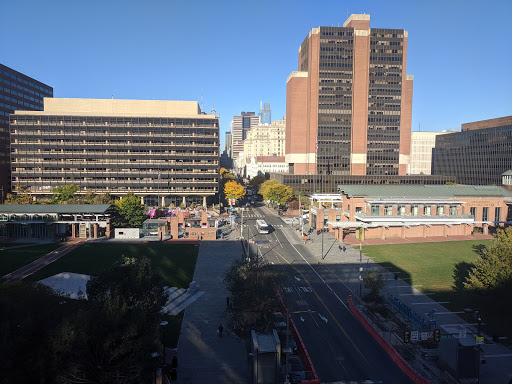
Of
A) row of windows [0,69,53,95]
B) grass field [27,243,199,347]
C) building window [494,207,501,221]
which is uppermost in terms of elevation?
row of windows [0,69,53,95]

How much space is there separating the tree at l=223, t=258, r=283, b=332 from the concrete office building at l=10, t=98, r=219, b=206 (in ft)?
272

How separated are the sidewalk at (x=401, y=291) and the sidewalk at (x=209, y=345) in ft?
50.6

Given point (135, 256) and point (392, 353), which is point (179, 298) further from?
point (392, 353)

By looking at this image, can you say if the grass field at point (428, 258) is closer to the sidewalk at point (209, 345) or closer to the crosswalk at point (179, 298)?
the sidewalk at point (209, 345)

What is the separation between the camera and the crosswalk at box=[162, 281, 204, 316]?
41138 millimetres

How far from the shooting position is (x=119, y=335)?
72.3 feet

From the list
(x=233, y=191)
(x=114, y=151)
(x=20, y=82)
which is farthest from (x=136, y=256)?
(x=20, y=82)

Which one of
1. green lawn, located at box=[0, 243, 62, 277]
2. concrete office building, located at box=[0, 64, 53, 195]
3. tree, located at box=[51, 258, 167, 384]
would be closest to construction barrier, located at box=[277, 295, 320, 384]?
tree, located at box=[51, 258, 167, 384]

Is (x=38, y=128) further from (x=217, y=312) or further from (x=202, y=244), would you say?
Result: (x=217, y=312)

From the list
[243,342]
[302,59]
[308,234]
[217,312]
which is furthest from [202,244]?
[302,59]

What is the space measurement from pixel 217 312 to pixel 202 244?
3344 cm

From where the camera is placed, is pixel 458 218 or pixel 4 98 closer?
pixel 458 218

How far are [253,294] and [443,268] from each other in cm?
3796

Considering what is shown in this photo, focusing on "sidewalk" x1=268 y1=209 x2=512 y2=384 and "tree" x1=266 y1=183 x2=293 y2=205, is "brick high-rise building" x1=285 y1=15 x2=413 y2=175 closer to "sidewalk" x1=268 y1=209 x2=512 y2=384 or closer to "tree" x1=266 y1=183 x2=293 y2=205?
"tree" x1=266 y1=183 x2=293 y2=205
